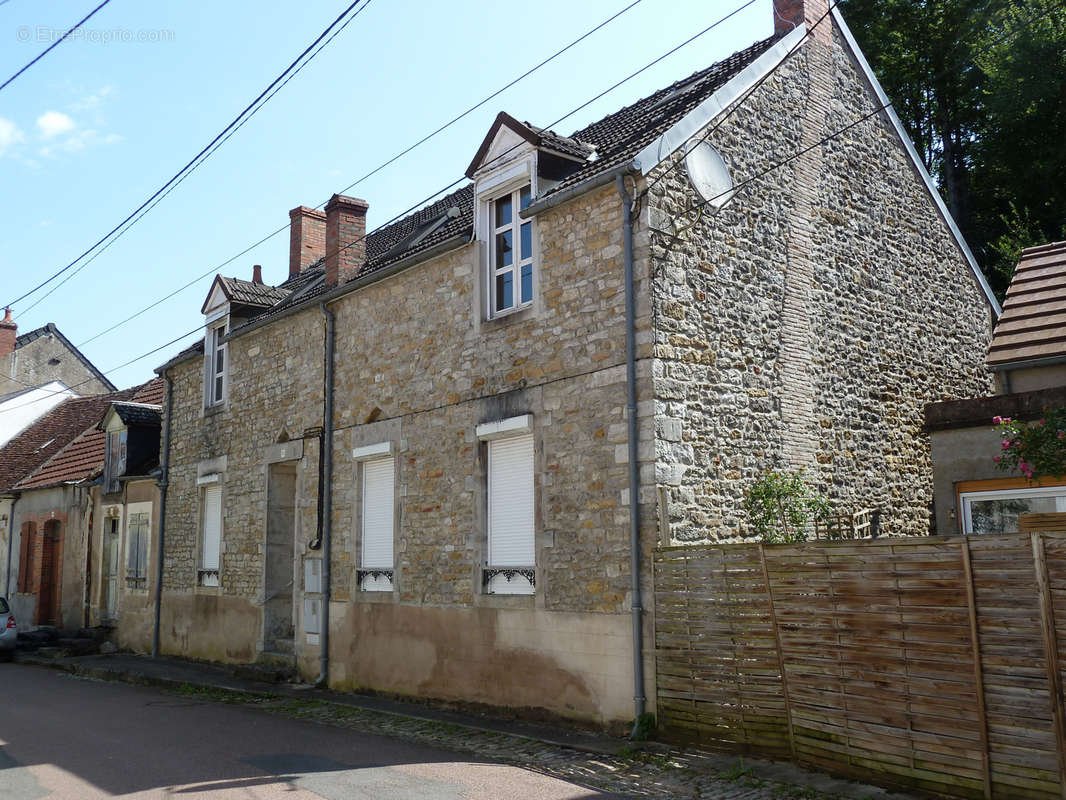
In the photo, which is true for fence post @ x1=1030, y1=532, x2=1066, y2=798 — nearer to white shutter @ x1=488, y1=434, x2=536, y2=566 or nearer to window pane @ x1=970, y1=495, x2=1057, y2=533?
window pane @ x1=970, y1=495, x2=1057, y2=533

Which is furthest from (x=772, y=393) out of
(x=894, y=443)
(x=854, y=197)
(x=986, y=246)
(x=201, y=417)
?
(x=986, y=246)

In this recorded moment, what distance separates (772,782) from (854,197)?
8.26 m

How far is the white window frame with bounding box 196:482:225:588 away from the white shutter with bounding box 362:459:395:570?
15.4 feet

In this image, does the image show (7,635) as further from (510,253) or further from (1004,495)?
(1004,495)

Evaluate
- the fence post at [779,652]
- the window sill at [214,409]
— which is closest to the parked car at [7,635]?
the window sill at [214,409]

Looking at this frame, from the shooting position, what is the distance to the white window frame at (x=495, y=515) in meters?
10.7

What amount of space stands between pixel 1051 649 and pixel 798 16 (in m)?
9.33

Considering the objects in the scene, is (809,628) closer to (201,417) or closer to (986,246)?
(201,417)

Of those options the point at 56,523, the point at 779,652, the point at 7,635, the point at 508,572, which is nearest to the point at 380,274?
the point at 508,572

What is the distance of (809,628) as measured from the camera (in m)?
7.63

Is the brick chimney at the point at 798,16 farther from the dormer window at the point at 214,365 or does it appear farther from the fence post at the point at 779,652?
the dormer window at the point at 214,365

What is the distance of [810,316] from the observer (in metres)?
11.5

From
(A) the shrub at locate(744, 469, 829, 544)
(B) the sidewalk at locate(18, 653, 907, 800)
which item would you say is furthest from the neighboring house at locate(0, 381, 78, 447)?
(A) the shrub at locate(744, 469, 829, 544)

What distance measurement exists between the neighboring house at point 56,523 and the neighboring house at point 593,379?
754 cm
